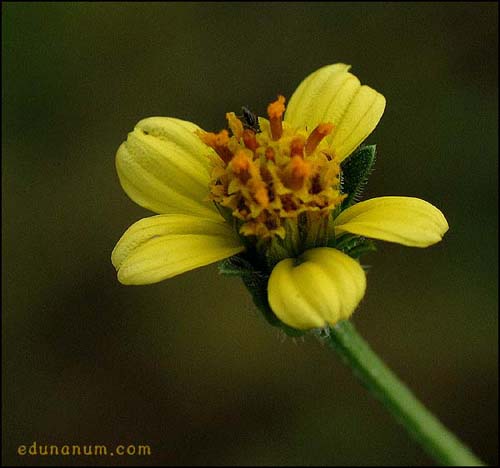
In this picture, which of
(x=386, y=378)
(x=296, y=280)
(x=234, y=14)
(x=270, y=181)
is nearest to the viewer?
(x=296, y=280)

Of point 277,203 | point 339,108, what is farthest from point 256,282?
point 339,108

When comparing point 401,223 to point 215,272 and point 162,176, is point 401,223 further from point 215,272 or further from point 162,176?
point 215,272

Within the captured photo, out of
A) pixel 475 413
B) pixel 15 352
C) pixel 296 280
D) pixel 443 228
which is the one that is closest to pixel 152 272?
pixel 296 280

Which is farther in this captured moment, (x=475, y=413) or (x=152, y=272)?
(x=475, y=413)

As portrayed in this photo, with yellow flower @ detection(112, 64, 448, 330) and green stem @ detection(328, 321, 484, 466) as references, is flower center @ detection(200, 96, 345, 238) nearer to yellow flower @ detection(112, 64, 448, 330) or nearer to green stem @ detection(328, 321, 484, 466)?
yellow flower @ detection(112, 64, 448, 330)

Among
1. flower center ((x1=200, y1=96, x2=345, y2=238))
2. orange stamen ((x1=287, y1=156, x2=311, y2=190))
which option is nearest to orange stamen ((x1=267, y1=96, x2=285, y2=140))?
flower center ((x1=200, y1=96, x2=345, y2=238))

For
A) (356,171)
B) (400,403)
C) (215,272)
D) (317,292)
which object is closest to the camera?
(317,292)

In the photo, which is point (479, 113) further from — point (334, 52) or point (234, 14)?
point (234, 14)

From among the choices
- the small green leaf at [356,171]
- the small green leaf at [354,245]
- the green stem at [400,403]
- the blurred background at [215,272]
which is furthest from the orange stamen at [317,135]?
the blurred background at [215,272]
